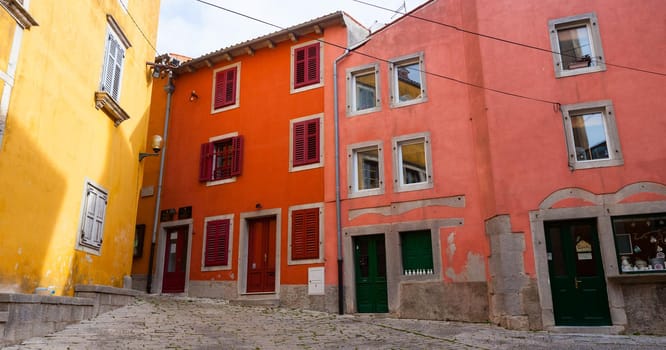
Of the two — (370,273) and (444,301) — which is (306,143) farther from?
(444,301)

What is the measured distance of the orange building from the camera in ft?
50.1

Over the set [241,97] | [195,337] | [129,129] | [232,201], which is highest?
[241,97]

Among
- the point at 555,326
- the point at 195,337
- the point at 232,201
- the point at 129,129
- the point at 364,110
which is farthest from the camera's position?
the point at 232,201

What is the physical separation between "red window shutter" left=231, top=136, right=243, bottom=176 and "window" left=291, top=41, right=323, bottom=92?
2.44 meters

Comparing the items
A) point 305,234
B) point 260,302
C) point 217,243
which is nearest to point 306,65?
point 305,234

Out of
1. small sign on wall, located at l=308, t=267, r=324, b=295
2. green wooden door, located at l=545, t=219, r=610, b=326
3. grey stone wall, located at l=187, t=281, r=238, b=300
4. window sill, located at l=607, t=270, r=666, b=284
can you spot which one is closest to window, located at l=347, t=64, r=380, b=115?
small sign on wall, located at l=308, t=267, r=324, b=295

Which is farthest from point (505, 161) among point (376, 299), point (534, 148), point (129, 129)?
point (129, 129)

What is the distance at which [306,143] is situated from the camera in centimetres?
1593

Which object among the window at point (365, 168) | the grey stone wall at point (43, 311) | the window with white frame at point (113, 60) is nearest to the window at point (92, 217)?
the grey stone wall at point (43, 311)

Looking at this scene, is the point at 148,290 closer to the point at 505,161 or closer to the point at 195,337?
the point at 195,337

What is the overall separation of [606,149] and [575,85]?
1658mm

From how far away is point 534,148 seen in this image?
12172 mm

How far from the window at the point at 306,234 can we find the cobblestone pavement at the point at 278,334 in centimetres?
256

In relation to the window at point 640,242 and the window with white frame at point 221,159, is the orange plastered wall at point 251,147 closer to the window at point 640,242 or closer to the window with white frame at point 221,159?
the window with white frame at point 221,159
